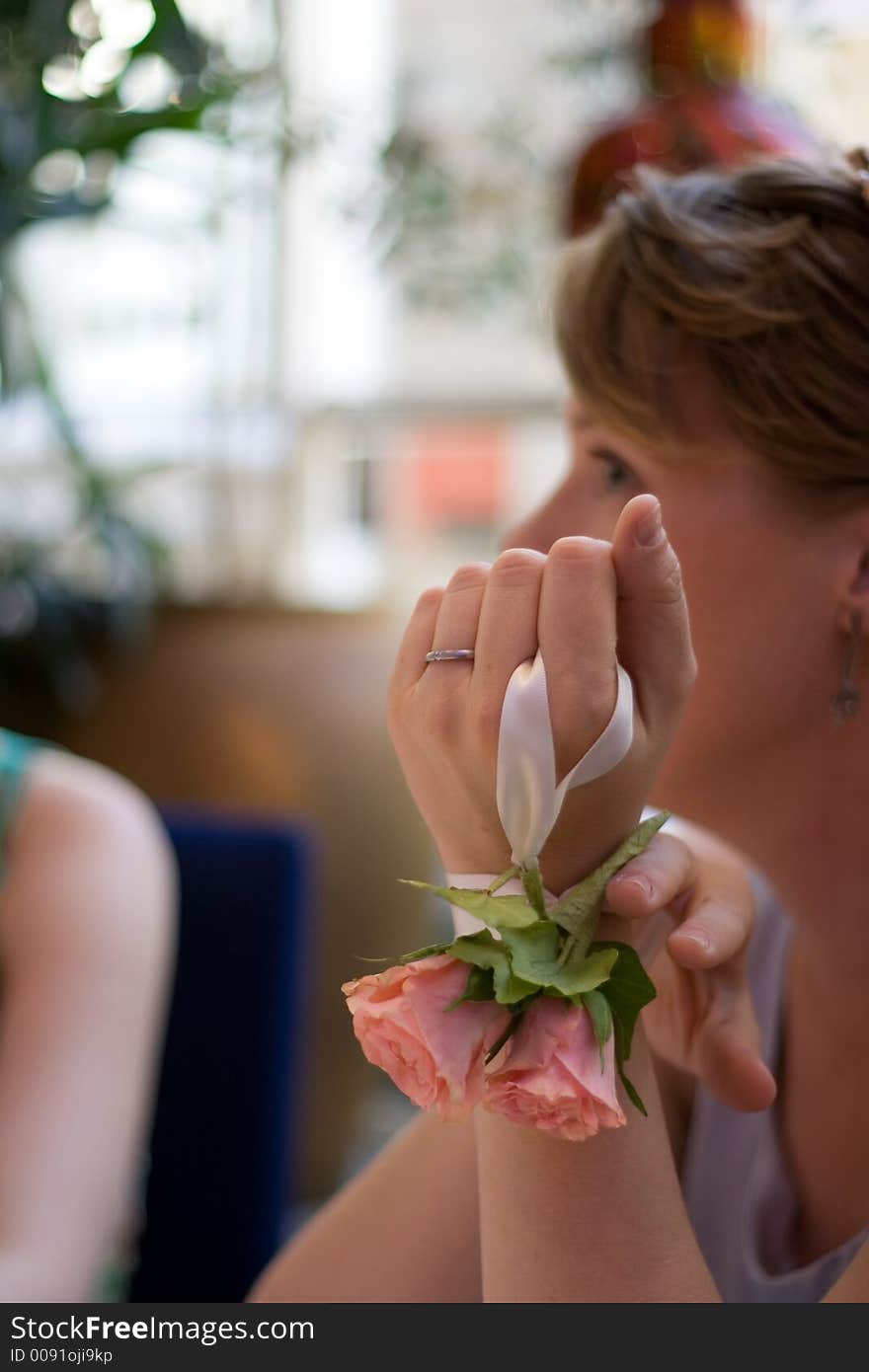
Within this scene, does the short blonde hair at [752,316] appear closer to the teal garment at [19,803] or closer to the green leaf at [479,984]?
the green leaf at [479,984]

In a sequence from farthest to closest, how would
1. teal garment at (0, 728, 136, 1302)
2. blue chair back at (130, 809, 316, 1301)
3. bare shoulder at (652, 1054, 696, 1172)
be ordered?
1. blue chair back at (130, 809, 316, 1301)
2. teal garment at (0, 728, 136, 1302)
3. bare shoulder at (652, 1054, 696, 1172)

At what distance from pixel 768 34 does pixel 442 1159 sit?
1.68 meters

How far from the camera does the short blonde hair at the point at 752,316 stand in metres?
0.72

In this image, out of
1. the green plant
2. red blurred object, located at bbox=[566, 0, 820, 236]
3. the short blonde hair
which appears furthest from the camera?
the green plant

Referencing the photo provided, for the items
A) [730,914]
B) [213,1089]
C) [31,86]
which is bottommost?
[213,1089]

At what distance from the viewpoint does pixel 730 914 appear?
67 centimetres

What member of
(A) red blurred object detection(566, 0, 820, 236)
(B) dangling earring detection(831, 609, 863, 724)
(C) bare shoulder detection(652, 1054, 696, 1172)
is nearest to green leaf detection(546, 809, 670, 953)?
(B) dangling earring detection(831, 609, 863, 724)

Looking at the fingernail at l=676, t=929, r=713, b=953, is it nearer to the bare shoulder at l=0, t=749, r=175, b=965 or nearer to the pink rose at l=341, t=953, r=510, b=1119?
the pink rose at l=341, t=953, r=510, b=1119

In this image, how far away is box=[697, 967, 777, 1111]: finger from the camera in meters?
0.68

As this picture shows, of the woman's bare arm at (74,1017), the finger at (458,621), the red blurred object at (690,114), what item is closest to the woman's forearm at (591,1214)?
the finger at (458,621)

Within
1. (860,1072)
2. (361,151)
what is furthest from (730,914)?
(361,151)

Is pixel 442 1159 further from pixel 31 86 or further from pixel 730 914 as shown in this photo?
pixel 31 86

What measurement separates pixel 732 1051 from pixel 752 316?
1.27 feet

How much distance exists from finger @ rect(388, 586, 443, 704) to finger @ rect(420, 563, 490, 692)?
2 centimetres
